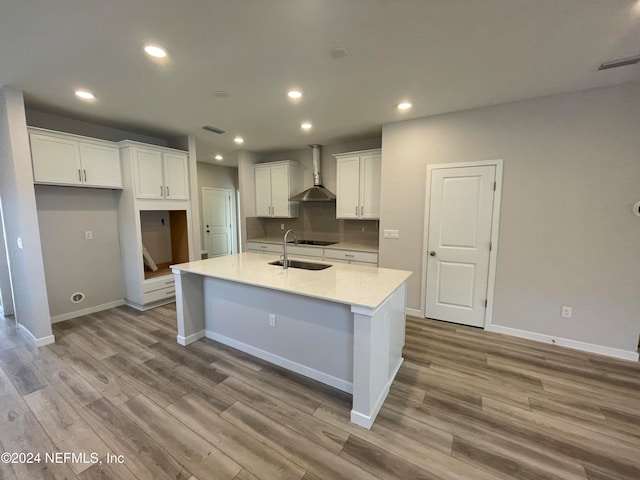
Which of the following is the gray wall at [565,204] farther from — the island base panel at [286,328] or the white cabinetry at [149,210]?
the white cabinetry at [149,210]

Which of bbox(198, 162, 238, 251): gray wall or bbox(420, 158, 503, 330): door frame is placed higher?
bbox(198, 162, 238, 251): gray wall

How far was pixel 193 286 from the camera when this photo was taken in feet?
9.75

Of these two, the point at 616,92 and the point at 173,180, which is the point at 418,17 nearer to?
the point at 616,92

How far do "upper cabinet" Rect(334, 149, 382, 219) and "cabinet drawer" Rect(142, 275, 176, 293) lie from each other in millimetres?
2899

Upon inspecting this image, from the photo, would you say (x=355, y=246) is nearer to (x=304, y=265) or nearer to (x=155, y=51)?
(x=304, y=265)

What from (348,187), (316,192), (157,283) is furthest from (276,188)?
(157,283)

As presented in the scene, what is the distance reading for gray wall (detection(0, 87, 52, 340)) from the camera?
2.68 m

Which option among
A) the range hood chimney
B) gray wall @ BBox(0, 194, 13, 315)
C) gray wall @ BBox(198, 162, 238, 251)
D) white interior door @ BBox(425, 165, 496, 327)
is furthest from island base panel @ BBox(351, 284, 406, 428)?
gray wall @ BBox(198, 162, 238, 251)

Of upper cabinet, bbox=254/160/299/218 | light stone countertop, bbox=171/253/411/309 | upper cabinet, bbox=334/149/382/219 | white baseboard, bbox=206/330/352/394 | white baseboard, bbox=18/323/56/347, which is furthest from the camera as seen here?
upper cabinet, bbox=254/160/299/218

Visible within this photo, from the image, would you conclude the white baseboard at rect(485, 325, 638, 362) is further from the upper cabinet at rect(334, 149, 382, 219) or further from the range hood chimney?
the range hood chimney

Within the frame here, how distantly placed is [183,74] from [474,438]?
3.60m

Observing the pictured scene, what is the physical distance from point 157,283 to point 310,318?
294 centimetres

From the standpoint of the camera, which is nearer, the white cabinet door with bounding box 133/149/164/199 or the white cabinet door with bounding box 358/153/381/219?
the white cabinet door with bounding box 133/149/164/199

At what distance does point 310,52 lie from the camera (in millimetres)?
2035
